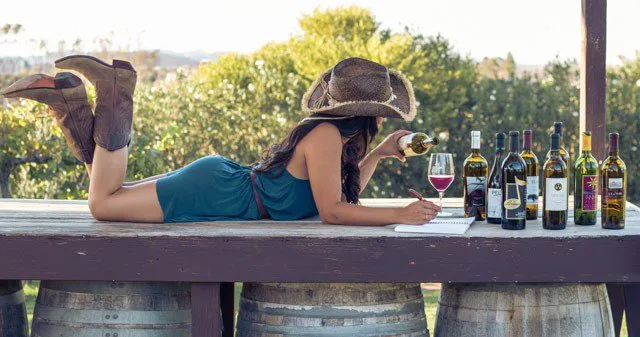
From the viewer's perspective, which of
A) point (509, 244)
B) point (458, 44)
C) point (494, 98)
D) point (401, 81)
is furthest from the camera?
point (458, 44)

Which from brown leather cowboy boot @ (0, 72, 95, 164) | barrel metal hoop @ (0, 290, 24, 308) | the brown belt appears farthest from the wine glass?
barrel metal hoop @ (0, 290, 24, 308)

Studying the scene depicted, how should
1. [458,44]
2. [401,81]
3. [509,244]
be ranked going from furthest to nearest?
1. [458,44]
2. [401,81]
3. [509,244]

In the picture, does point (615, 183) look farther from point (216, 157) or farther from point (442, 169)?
point (216, 157)

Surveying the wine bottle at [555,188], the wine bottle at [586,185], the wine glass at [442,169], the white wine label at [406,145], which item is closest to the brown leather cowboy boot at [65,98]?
the white wine label at [406,145]

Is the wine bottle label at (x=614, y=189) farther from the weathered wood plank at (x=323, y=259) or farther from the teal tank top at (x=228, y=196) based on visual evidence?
the teal tank top at (x=228, y=196)

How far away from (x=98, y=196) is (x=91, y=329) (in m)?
0.63

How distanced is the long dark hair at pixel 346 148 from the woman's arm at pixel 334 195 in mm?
69

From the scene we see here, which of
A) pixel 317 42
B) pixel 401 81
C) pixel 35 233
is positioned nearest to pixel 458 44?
pixel 317 42

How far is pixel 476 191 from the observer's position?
3.87m

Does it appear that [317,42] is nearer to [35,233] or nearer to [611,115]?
[611,115]

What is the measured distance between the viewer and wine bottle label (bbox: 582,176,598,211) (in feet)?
11.7

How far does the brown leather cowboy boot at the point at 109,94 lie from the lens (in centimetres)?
397

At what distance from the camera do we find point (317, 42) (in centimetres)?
901

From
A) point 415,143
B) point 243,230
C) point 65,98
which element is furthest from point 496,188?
point 65,98
